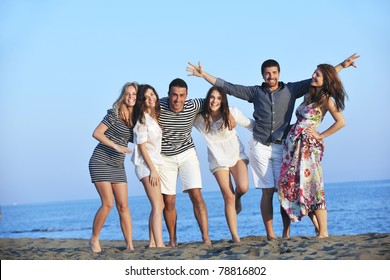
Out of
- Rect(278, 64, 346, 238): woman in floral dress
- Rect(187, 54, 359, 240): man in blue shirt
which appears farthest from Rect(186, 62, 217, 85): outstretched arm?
Rect(278, 64, 346, 238): woman in floral dress

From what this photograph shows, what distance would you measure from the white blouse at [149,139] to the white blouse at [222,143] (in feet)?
1.69

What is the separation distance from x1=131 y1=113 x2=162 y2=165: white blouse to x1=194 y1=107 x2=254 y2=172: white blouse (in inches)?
20.2

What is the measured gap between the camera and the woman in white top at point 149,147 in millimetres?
7102

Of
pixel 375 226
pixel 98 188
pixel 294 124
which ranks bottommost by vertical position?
pixel 375 226

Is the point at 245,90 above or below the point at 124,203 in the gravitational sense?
above

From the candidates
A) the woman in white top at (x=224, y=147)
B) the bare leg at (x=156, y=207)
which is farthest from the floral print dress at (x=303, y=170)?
the bare leg at (x=156, y=207)

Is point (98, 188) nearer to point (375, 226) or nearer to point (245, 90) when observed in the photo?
point (245, 90)

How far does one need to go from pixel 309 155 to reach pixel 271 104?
70 centimetres

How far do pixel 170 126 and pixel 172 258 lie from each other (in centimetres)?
148

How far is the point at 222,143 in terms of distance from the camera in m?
7.37

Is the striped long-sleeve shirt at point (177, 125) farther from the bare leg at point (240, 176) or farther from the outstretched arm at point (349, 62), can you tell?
the outstretched arm at point (349, 62)

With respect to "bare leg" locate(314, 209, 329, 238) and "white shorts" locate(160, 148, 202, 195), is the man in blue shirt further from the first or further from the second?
"white shorts" locate(160, 148, 202, 195)
